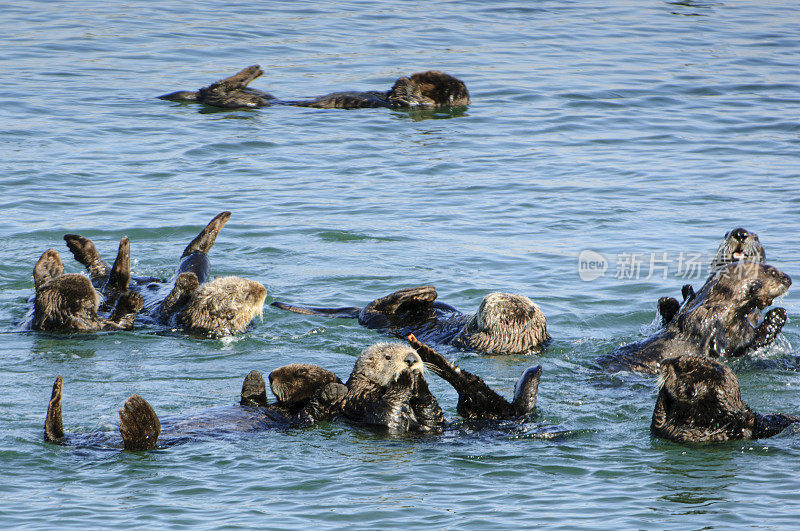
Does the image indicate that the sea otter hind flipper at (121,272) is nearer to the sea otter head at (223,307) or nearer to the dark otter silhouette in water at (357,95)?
the sea otter head at (223,307)

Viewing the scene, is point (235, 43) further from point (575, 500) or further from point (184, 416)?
point (575, 500)

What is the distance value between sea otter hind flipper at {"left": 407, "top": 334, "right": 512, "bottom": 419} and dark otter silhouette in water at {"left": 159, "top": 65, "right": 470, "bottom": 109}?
324 inches

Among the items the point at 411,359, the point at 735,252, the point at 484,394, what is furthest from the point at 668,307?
the point at 411,359

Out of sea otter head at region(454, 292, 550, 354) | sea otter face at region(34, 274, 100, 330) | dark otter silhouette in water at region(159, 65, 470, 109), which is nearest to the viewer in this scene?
sea otter head at region(454, 292, 550, 354)

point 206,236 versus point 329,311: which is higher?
point 206,236

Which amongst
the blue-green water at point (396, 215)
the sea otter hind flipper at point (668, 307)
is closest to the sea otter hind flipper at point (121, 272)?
the blue-green water at point (396, 215)

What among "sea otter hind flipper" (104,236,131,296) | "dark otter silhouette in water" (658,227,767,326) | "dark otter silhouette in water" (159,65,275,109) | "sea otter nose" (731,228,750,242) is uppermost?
"dark otter silhouette in water" (159,65,275,109)

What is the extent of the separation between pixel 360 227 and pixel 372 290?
1466 mm

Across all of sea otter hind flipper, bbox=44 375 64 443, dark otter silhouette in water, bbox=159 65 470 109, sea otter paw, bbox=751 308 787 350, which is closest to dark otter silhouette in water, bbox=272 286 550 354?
sea otter paw, bbox=751 308 787 350

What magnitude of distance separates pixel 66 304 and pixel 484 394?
3136mm

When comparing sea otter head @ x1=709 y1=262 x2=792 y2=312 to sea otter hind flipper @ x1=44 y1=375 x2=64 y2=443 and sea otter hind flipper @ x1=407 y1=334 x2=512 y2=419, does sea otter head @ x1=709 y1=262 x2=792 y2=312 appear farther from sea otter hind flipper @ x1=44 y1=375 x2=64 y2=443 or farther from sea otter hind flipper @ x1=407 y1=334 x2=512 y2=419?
sea otter hind flipper @ x1=44 y1=375 x2=64 y2=443

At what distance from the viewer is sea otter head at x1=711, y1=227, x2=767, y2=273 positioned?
573 centimetres

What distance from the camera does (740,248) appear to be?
18.9 feet

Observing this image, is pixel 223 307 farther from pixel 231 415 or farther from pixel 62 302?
pixel 231 415
